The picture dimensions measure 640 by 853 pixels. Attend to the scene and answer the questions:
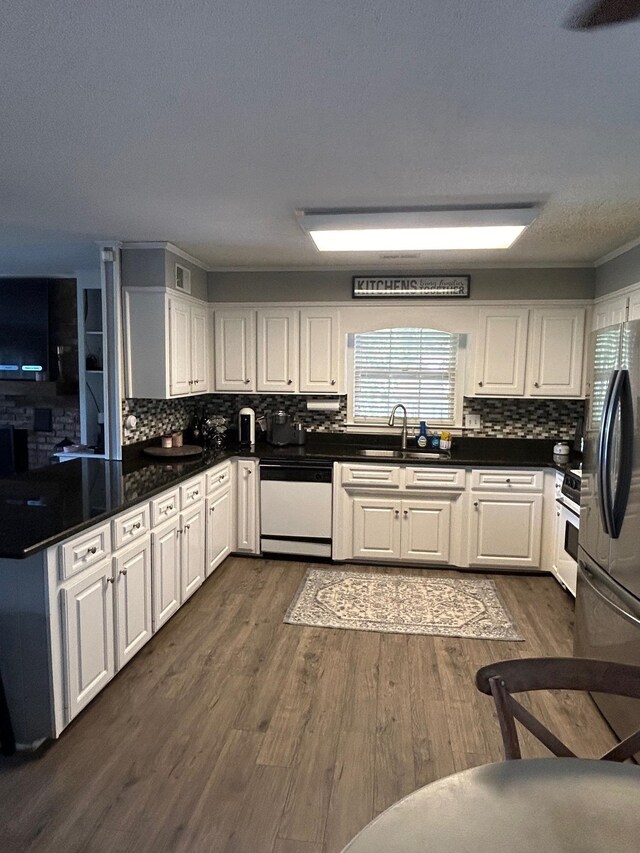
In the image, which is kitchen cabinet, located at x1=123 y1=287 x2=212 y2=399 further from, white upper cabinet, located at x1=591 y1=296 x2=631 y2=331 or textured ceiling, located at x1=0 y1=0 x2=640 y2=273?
white upper cabinet, located at x1=591 y1=296 x2=631 y2=331

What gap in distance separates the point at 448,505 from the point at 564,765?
9.79 ft

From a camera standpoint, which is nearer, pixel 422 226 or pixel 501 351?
pixel 422 226

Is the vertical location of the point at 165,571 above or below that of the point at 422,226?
below

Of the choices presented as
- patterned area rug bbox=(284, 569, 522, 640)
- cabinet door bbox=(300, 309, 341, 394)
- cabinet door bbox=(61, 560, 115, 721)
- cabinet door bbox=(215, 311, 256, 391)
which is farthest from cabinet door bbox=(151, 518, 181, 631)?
cabinet door bbox=(300, 309, 341, 394)

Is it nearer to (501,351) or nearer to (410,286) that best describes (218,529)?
(410,286)

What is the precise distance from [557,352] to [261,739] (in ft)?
11.1

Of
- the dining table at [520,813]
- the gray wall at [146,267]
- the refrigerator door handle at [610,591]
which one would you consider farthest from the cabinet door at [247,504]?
the dining table at [520,813]

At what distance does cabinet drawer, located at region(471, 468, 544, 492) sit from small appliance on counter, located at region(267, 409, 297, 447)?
155 cm

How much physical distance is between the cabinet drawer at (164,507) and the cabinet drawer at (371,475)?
4.62ft

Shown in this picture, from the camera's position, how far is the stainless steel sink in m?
3.99

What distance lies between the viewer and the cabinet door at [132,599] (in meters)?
2.49

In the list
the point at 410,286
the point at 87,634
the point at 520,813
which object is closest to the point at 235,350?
the point at 410,286

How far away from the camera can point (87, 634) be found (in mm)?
2225

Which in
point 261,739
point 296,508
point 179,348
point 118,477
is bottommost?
point 261,739
